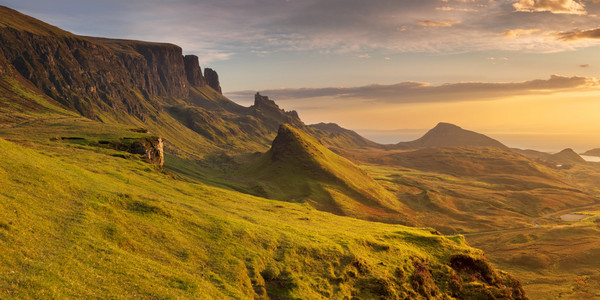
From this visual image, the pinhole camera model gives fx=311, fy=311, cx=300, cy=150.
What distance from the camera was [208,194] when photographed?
238 feet

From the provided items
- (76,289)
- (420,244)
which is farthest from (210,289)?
(420,244)

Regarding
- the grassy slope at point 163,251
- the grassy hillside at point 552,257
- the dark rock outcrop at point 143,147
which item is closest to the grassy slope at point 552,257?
the grassy hillside at point 552,257

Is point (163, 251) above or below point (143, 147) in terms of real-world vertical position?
below

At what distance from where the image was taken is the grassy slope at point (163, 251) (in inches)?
957

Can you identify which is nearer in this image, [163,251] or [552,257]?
[163,251]

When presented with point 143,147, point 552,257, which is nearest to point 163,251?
point 143,147

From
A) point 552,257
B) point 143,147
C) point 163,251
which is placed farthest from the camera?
point 552,257

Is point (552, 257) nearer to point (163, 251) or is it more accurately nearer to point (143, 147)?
point (163, 251)

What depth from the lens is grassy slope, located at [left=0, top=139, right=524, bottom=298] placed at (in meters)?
24.3

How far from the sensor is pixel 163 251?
33.7 meters

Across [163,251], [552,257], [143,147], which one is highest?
[143,147]

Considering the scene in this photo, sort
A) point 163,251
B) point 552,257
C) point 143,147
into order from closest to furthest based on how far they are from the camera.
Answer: point 163,251 → point 143,147 → point 552,257

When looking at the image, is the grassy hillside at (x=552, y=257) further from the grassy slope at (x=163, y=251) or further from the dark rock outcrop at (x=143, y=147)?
the dark rock outcrop at (x=143, y=147)

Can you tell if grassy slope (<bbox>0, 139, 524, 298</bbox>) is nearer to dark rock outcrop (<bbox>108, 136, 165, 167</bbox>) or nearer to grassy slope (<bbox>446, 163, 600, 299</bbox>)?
dark rock outcrop (<bbox>108, 136, 165, 167</bbox>)
